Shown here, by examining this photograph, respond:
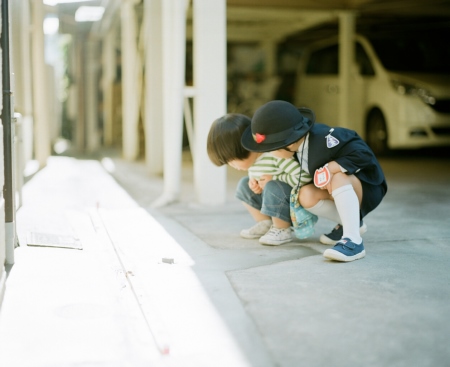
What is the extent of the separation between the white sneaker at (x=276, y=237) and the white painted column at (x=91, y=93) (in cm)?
1247

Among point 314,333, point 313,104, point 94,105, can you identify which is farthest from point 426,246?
point 94,105

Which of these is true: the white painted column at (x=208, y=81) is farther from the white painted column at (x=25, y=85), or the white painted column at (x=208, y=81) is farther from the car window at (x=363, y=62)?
the car window at (x=363, y=62)

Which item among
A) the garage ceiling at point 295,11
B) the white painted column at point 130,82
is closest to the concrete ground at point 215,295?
the white painted column at point 130,82

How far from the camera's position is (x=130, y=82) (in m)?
10.9

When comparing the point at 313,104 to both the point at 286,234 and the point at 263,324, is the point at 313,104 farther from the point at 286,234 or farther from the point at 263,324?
the point at 263,324

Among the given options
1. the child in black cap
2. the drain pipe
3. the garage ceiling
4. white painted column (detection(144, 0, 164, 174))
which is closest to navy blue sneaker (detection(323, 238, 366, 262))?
the child in black cap

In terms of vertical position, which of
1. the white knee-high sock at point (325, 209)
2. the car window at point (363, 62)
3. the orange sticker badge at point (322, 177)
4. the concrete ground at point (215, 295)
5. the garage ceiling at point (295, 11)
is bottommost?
the concrete ground at point (215, 295)

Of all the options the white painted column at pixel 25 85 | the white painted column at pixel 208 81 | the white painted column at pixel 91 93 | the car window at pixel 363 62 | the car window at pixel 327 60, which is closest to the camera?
the white painted column at pixel 208 81

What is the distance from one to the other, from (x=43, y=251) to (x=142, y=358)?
1.70m

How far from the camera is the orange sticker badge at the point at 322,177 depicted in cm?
333

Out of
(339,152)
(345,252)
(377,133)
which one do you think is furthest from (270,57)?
(345,252)

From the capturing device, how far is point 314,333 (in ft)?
7.46

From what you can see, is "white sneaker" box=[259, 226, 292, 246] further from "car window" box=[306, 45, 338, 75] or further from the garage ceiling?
"car window" box=[306, 45, 338, 75]

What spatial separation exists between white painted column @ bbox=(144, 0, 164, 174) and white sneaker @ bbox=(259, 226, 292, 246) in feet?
15.7
